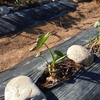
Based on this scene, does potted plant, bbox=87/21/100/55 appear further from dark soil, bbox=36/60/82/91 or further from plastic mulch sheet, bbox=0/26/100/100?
dark soil, bbox=36/60/82/91

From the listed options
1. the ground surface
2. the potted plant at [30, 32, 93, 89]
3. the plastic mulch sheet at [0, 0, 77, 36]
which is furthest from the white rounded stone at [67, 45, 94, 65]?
the plastic mulch sheet at [0, 0, 77, 36]

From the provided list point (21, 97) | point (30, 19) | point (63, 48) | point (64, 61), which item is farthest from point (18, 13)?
point (21, 97)

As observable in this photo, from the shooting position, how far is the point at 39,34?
399 cm

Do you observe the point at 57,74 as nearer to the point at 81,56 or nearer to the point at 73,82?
the point at 73,82

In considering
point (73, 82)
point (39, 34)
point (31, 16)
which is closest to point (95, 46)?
point (73, 82)

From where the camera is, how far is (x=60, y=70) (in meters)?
1.92

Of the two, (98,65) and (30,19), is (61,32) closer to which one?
(30,19)

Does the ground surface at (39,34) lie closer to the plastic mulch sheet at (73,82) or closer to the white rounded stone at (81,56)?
the plastic mulch sheet at (73,82)

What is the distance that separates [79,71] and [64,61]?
29 cm

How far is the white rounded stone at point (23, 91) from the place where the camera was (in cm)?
144

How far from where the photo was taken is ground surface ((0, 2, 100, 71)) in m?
3.02

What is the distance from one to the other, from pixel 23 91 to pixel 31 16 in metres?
3.40

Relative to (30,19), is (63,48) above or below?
below

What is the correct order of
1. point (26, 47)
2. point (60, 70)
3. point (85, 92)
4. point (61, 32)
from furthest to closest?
1. point (61, 32)
2. point (26, 47)
3. point (60, 70)
4. point (85, 92)
